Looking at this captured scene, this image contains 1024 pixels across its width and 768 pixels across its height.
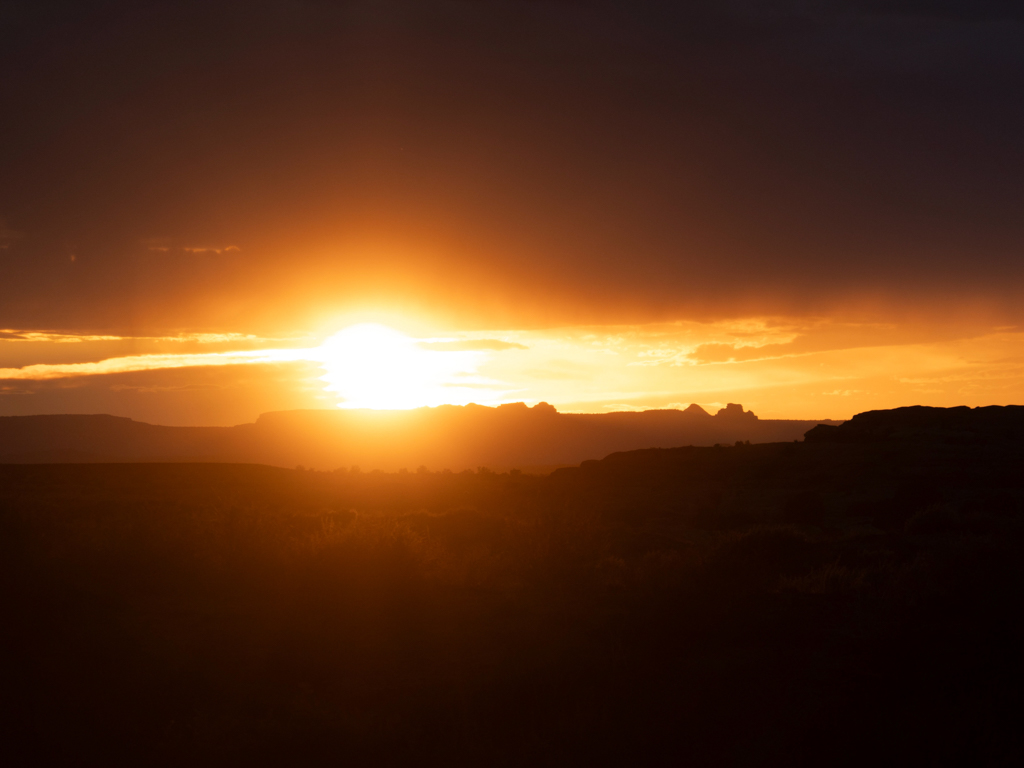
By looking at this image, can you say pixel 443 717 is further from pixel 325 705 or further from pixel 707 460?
pixel 707 460

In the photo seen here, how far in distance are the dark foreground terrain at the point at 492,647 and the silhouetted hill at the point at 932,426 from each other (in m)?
32.7

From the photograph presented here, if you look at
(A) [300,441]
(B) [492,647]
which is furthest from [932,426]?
(A) [300,441]

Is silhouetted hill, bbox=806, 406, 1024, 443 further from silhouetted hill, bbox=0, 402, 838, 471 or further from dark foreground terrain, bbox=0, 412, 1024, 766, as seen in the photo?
silhouetted hill, bbox=0, 402, 838, 471

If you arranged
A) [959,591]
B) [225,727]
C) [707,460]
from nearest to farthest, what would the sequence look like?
[225,727] < [959,591] < [707,460]

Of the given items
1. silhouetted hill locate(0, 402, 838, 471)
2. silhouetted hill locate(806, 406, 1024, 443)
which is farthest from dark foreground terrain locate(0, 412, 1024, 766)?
silhouetted hill locate(0, 402, 838, 471)

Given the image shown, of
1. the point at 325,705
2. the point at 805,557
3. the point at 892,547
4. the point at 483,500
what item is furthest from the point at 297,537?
the point at 483,500

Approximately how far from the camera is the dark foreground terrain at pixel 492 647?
26.2 ft

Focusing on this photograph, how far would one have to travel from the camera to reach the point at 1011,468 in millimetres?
40406

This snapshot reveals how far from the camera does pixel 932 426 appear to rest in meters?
51.7

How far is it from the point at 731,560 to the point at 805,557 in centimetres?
300

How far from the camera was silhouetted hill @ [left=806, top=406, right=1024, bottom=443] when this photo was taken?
157ft

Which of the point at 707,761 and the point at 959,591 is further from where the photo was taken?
the point at 959,591

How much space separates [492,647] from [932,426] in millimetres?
51725

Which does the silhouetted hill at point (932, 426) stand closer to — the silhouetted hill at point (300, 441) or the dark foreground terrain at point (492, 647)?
the dark foreground terrain at point (492, 647)
